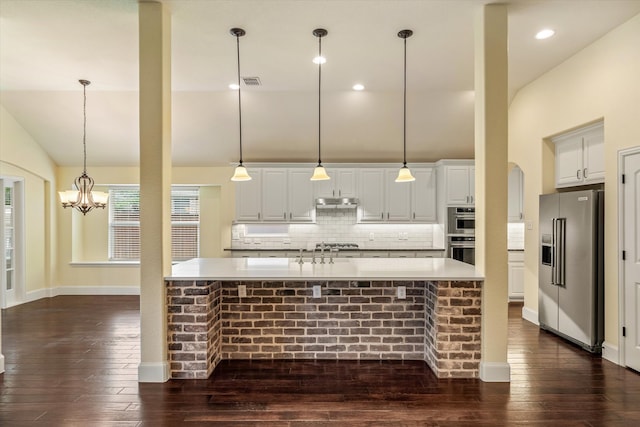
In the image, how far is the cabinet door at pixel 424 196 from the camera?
679 cm

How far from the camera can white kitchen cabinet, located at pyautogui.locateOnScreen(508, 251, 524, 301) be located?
21.0ft

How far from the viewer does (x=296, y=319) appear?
12.6 feet

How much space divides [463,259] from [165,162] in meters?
5.05

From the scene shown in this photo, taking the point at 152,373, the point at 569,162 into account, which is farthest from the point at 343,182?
the point at 152,373

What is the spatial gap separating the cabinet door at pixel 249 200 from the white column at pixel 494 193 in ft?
13.8

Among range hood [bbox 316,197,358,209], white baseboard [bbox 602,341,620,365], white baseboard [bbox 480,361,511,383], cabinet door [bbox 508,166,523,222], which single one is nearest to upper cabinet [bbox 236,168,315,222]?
range hood [bbox 316,197,358,209]

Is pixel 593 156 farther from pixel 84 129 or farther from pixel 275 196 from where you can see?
pixel 84 129

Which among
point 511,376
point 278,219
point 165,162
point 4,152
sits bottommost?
point 511,376

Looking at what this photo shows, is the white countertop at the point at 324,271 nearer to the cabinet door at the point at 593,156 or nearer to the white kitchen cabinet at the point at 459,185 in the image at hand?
the cabinet door at the point at 593,156

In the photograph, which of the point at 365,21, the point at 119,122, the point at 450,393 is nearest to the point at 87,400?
the point at 450,393

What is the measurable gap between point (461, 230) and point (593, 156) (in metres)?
2.50

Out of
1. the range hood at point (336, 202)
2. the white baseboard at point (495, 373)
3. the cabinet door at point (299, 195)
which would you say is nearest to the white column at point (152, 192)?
the white baseboard at point (495, 373)

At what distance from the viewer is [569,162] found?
4680mm

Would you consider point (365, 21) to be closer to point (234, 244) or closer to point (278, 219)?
point (278, 219)
